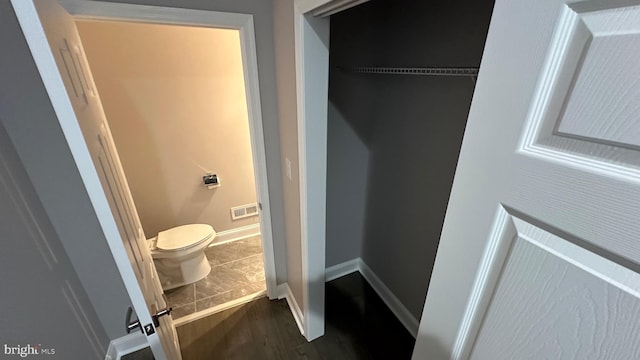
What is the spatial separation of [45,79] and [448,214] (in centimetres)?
93

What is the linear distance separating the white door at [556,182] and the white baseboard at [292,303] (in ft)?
5.12

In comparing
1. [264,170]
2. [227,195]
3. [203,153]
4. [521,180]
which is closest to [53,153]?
[264,170]

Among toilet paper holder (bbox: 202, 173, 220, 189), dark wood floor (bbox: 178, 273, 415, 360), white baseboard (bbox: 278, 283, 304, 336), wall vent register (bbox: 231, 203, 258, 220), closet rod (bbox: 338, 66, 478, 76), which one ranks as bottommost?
dark wood floor (bbox: 178, 273, 415, 360)

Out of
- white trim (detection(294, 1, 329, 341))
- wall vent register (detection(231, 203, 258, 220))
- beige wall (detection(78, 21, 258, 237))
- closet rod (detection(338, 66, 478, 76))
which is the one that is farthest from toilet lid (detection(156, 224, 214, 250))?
closet rod (detection(338, 66, 478, 76))

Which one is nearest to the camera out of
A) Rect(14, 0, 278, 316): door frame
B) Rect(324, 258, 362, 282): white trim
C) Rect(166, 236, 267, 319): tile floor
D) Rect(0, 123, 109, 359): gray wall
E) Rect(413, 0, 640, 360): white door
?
Rect(413, 0, 640, 360): white door

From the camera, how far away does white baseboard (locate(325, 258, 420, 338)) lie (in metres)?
1.83

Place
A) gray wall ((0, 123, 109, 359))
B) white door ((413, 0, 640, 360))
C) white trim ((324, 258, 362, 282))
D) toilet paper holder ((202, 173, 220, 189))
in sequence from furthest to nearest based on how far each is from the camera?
toilet paper holder ((202, 173, 220, 189)) → white trim ((324, 258, 362, 282)) → gray wall ((0, 123, 109, 359)) → white door ((413, 0, 640, 360))

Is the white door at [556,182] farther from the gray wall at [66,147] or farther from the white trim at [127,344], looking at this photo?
the white trim at [127,344]

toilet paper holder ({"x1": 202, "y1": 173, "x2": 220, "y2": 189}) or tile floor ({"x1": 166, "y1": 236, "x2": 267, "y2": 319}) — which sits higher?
toilet paper holder ({"x1": 202, "y1": 173, "x2": 220, "y2": 189})

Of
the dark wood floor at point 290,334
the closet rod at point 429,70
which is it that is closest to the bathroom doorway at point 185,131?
the dark wood floor at point 290,334

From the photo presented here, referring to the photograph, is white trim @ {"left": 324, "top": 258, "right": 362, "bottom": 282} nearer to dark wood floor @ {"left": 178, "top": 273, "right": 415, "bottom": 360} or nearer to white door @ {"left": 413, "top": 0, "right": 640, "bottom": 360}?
dark wood floor @ {"left": 178, "top": 273, "right": 415, "bottom": 360}

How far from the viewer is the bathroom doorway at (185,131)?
80.7 inches

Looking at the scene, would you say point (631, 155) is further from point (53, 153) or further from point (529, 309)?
point (53, 153)

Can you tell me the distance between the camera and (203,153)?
2523 millimetres
